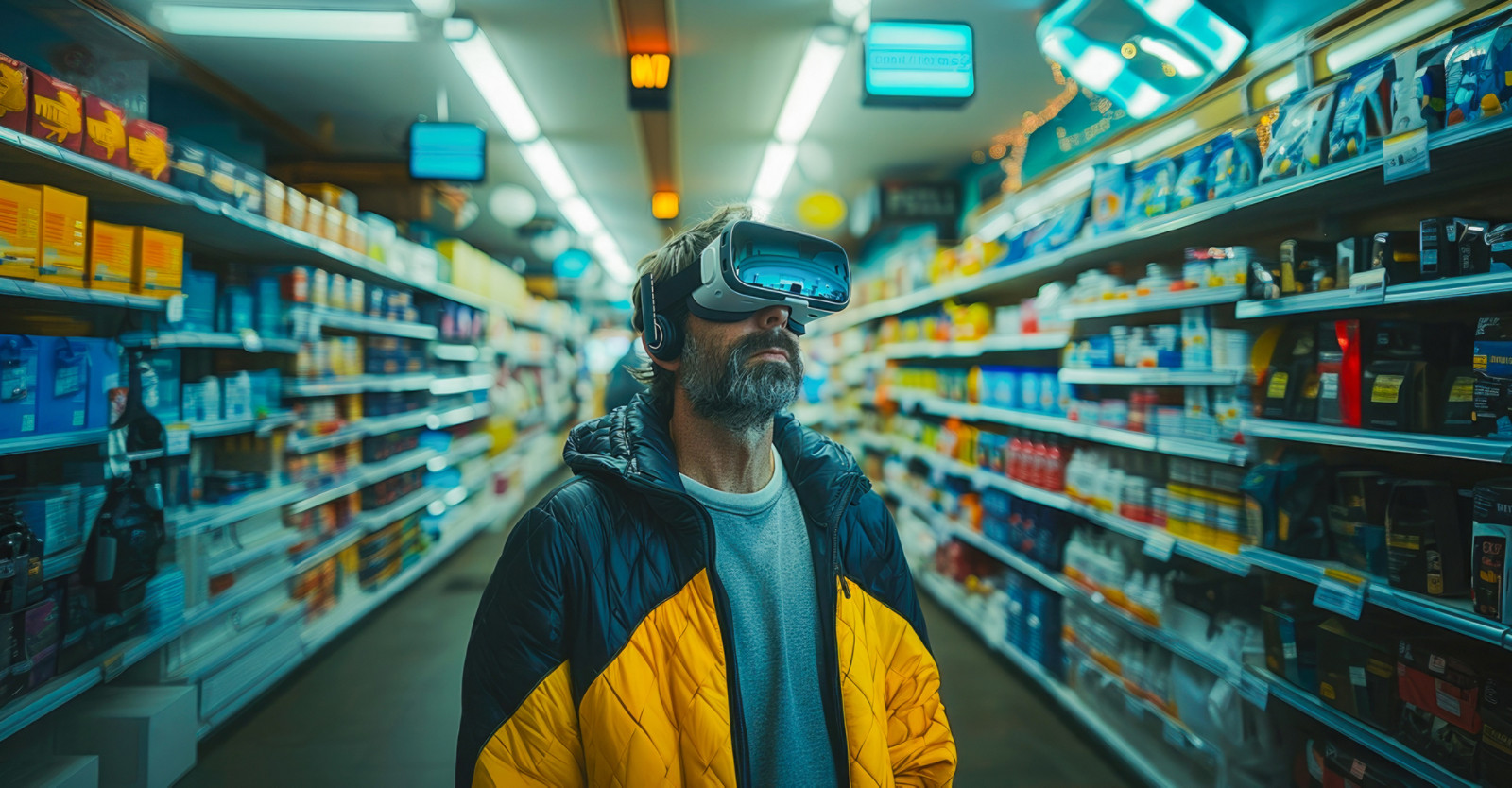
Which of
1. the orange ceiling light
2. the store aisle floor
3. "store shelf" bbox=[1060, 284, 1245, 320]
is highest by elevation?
the orange ceiling light

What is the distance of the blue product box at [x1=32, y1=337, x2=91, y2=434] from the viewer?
217 cm

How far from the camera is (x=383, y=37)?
390cm

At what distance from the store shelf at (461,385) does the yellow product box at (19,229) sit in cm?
396

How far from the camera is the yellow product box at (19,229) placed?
6.48ft

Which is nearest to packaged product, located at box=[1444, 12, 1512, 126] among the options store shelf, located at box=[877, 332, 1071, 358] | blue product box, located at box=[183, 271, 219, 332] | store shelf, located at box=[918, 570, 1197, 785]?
store shelf, located at box=[877, 332, 1071, 358]

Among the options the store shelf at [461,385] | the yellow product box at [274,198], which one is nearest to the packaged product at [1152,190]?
the yellow product box at [274,198]

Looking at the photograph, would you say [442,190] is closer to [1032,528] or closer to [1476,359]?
[1032,528]

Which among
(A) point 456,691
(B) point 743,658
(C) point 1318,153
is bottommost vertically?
(A) point 456,691

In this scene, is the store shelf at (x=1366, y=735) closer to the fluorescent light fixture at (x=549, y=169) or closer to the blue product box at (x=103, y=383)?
the blue product box at (x=103, y=383)

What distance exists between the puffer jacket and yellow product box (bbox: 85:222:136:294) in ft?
7.08

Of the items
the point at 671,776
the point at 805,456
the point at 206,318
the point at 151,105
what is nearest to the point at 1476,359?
the point at 805,456

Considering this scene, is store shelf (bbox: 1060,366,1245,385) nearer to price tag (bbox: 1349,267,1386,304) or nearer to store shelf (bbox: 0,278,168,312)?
price tag (bbox: 1349,267,1386,304)

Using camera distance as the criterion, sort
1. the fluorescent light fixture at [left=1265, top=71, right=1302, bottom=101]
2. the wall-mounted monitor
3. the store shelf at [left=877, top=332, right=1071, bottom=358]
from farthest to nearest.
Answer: the wall-mounted monitor
the store shelf at [left=877, top=332, right=1071, bottom=358]
the fluorescent light fixture at [left=1265, top=71, right=1302, bottom=101]

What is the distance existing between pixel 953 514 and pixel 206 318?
4.70 meters
